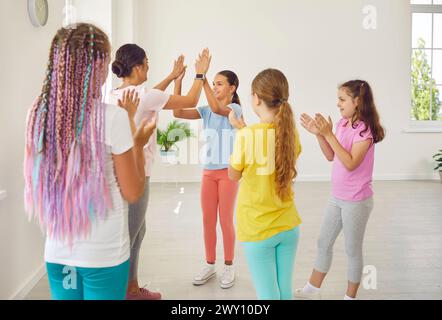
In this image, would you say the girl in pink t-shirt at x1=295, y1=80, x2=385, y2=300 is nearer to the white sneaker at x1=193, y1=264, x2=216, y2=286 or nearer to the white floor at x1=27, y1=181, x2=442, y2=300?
the white floor at x1=27, y1=181, x2=442, y2=300

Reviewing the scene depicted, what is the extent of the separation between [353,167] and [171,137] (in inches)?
170

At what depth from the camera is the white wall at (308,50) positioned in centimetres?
639

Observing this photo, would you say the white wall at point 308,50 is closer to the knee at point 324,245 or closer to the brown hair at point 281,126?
the knee at point 324,245

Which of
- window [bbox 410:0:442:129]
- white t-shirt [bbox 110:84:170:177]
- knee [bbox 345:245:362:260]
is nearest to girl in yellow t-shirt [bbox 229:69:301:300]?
white t-shirt [bbox 110:84:170:177]

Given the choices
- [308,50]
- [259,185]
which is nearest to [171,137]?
[308,50]

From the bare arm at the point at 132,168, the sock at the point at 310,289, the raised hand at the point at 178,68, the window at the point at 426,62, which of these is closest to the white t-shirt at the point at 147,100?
the raised hand at the point at 178,68

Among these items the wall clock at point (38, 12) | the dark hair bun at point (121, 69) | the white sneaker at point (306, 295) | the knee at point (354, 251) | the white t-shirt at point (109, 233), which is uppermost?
the wall clock at point (38, 12)

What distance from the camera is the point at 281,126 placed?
151 cm

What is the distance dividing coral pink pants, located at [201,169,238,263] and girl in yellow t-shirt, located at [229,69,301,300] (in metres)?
0.88

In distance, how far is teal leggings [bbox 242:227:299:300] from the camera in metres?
1.51

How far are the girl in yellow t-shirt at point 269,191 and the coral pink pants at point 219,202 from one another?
880 mm

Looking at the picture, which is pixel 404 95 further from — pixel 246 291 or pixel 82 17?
pixel 246 291

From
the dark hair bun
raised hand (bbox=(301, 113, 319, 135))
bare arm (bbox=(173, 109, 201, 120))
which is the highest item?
the dark hair bun
